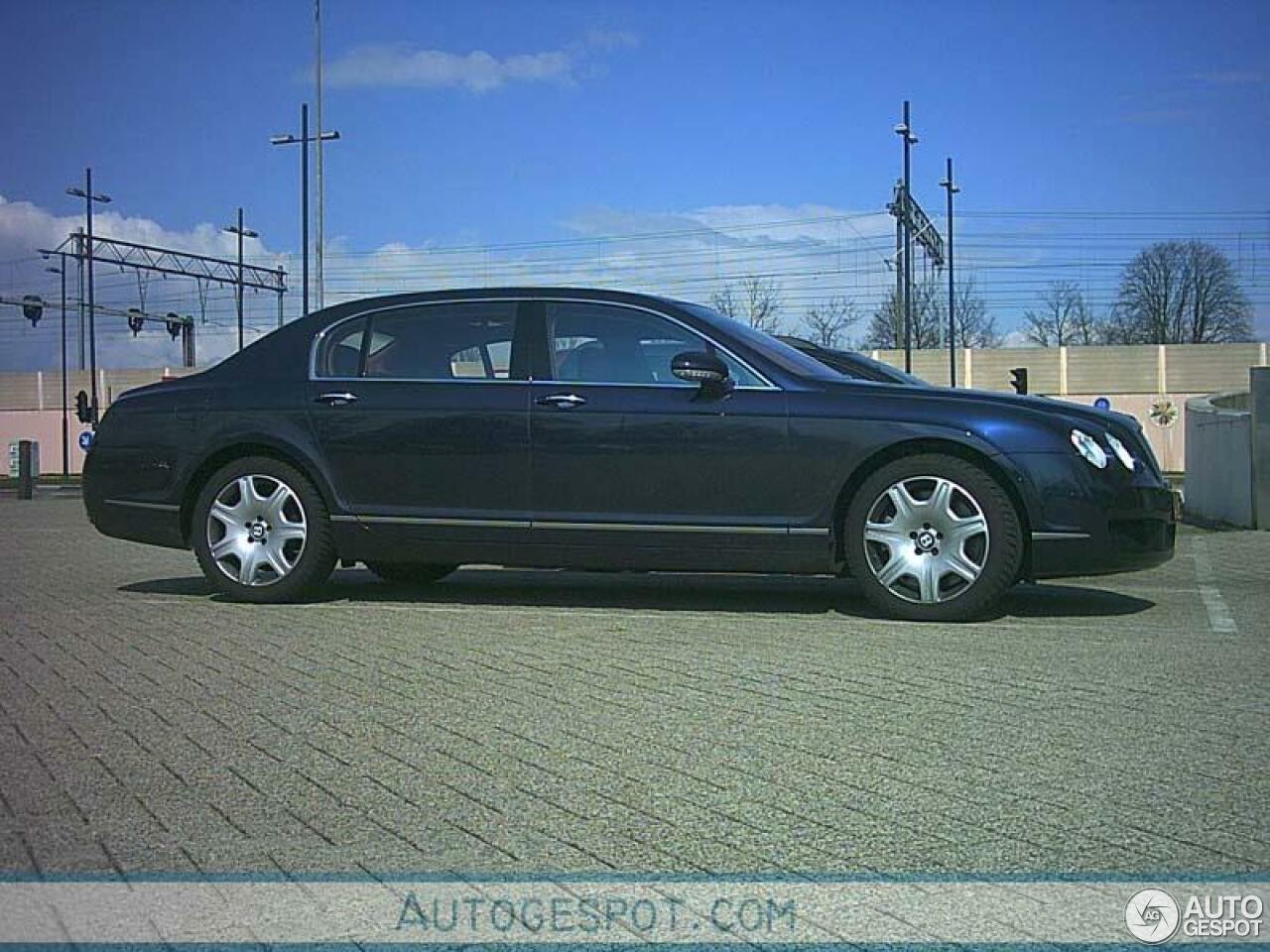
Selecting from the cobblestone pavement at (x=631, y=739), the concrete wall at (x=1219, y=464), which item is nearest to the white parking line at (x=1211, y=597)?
the cobblestone pavement at (x=631, y=739)

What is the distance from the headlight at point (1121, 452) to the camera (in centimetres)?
747

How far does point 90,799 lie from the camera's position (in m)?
4.27

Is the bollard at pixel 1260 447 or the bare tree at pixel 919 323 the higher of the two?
the bare tree at pixel 919 323

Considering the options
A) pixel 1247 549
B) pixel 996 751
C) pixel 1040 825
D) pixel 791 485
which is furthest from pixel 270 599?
pixel 1247 549

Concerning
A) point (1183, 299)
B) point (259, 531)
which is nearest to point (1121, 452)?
point (259, 531)

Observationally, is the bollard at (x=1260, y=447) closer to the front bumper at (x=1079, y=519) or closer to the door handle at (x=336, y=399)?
the front bumper at (x=1079, y=519)

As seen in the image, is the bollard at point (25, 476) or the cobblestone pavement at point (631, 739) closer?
the cobblestone pavement at point (631, 739)

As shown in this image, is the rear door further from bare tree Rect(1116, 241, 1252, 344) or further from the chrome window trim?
bare tree Rect(1116, 241, 1252, 344)

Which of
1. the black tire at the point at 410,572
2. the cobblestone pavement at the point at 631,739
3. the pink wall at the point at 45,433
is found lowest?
the cobblestone pavement at the point at 631,739

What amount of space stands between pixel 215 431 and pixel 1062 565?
14.6ft

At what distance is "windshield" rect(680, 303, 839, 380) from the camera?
781cm

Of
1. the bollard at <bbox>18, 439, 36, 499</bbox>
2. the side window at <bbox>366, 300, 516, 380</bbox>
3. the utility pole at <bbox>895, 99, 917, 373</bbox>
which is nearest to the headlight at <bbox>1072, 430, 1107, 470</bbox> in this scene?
the side window at <bbox>366, 300, 516, 380</bbox>

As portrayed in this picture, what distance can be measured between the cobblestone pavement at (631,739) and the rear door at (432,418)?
0.55m

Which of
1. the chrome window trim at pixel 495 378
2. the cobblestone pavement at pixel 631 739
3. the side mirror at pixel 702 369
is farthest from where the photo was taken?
the chrome window trim at pixel 495 378
